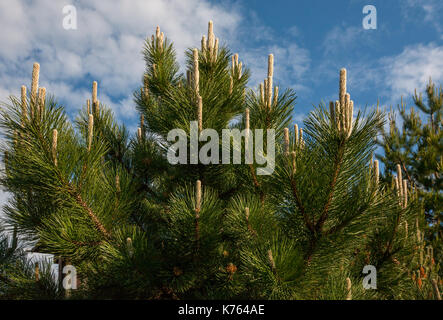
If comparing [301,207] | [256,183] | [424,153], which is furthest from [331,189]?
[424,153]

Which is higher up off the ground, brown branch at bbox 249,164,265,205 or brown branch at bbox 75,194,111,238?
brown branch at bbox 249,164,265,205

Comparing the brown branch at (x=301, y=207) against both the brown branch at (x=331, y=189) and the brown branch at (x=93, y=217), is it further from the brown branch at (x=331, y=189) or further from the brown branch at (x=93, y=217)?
the brown branch at (x=93, y=217)

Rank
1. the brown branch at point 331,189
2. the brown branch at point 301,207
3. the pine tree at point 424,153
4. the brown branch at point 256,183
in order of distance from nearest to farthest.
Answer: the brown branch at point 331,189 → the brown branch at point 301,207 → the brown branch at point 256,183 → the pine tree at point 424,153

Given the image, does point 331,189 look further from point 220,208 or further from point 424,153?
point 424,153

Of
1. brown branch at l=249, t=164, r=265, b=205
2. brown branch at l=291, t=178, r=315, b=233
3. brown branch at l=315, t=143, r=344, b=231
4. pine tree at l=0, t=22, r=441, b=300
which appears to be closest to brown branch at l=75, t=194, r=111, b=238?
pine tree at l=0, t=22, r=441, b=300

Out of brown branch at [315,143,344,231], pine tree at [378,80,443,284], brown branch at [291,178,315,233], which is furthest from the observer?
pine tree at [378,80,443,284]

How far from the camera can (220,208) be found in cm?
289

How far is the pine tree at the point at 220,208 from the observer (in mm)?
2301

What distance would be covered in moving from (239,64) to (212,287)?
2535 mm

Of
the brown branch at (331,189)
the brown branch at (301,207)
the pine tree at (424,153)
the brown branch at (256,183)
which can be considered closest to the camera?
the brown branch at (331,189)

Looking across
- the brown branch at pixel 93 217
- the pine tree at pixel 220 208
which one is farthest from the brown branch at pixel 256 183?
the brown branch at pixel 93 217

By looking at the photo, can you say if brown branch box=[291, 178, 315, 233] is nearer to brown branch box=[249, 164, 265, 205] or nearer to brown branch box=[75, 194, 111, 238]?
brown branch box=[249, 164, 265, 205]

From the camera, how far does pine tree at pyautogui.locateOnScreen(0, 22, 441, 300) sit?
7.55 feet

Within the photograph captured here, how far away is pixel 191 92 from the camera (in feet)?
10.3
